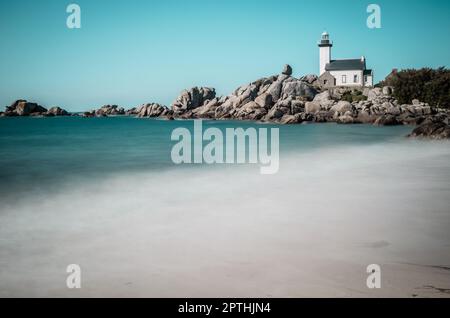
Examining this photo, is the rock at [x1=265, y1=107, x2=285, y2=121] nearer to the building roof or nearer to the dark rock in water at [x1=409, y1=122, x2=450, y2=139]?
the building roof

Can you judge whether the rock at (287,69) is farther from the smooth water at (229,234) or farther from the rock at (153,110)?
the smooth water at (229,234)

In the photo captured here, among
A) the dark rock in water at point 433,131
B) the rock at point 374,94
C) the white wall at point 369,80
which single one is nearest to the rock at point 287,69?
the white wall at point 369,80

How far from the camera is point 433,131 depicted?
855 inches

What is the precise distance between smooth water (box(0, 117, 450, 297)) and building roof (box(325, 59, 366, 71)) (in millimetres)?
61117

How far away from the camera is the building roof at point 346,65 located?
68.7 metres

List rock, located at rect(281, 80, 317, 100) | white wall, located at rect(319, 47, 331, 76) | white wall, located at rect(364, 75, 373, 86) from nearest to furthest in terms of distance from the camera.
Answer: rock, located at rect(281, 80, 317, 100) < white wall, located at rect(364, 75, 373, 86) < white wall, located at rect(319, 47, 331, 76)

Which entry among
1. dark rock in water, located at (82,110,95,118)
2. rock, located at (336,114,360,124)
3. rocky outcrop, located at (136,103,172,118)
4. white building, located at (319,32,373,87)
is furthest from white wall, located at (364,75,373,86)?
dark rock in water, located at (82,110,95,118)

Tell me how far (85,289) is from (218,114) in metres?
61.8

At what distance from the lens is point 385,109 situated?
43.5 meters

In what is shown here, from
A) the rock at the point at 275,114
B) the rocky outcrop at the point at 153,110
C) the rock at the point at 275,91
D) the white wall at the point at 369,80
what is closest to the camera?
the rock at the point at 275,114

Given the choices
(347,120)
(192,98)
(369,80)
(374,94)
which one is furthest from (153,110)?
(347,120)

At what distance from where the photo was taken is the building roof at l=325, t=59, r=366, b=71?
68688mm
